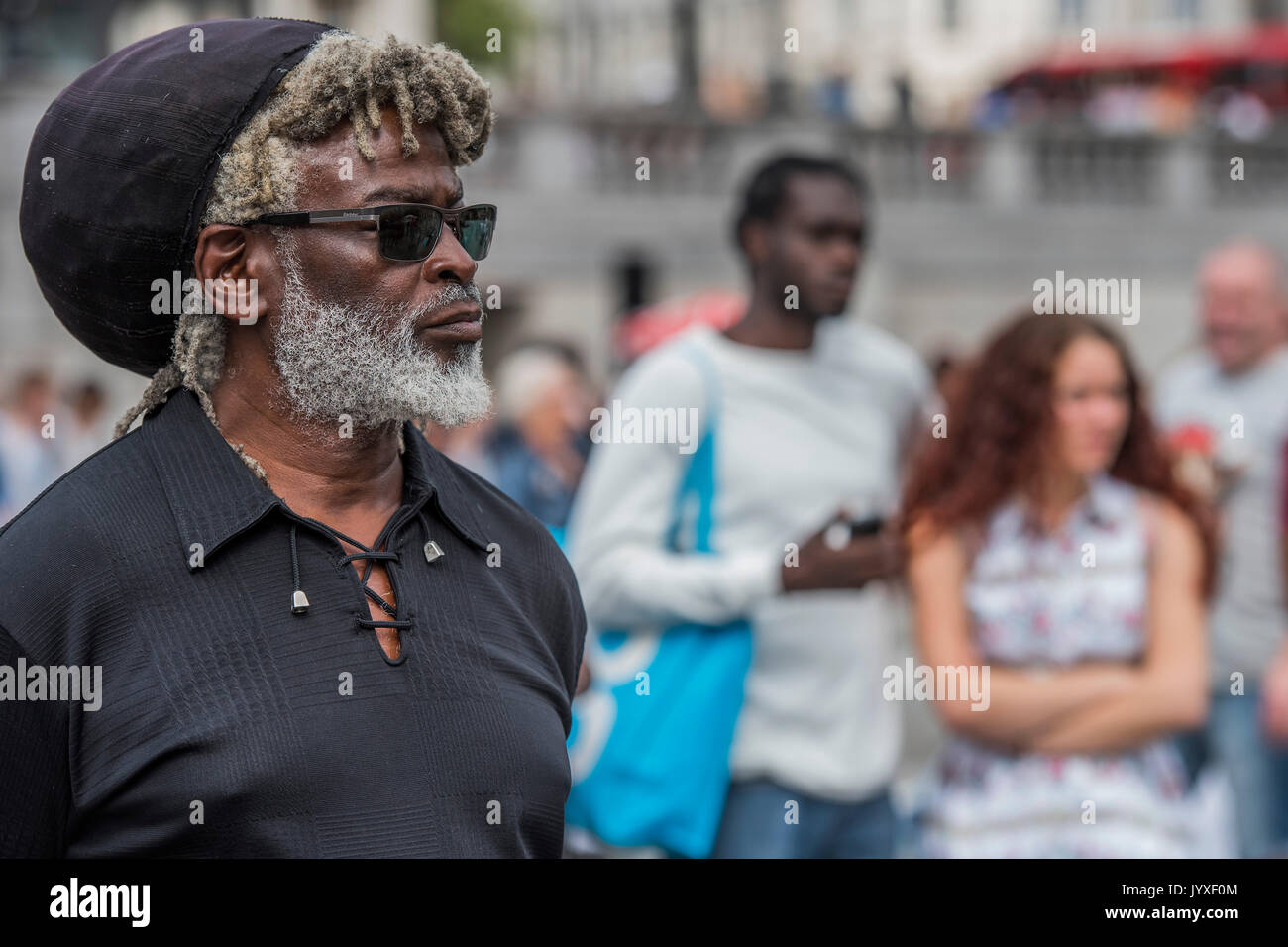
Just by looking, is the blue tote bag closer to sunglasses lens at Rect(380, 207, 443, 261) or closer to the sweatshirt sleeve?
the sweatshirt sleeve

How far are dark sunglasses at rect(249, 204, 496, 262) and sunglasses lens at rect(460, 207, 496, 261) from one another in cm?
1

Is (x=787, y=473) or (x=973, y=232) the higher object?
(x=973, y=232)

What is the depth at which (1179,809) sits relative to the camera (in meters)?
4.63

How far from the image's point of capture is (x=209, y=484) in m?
2.27

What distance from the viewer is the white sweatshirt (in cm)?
446

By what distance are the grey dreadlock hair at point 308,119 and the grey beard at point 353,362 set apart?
0.30 feet

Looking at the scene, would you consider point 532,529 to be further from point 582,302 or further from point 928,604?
point 582,302

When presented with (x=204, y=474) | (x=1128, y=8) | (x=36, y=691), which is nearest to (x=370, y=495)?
(x=204, y=474)

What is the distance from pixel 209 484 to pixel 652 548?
7.83ft

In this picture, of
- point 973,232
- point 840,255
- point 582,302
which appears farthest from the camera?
point 973,232

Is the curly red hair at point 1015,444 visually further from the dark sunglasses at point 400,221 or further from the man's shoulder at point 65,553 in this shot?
the man's shoulder at point 65,553

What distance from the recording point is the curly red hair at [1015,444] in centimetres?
489

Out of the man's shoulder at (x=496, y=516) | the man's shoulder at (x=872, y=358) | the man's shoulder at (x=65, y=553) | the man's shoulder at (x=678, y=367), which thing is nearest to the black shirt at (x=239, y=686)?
the man's shoulder at (x=65, y=553)
